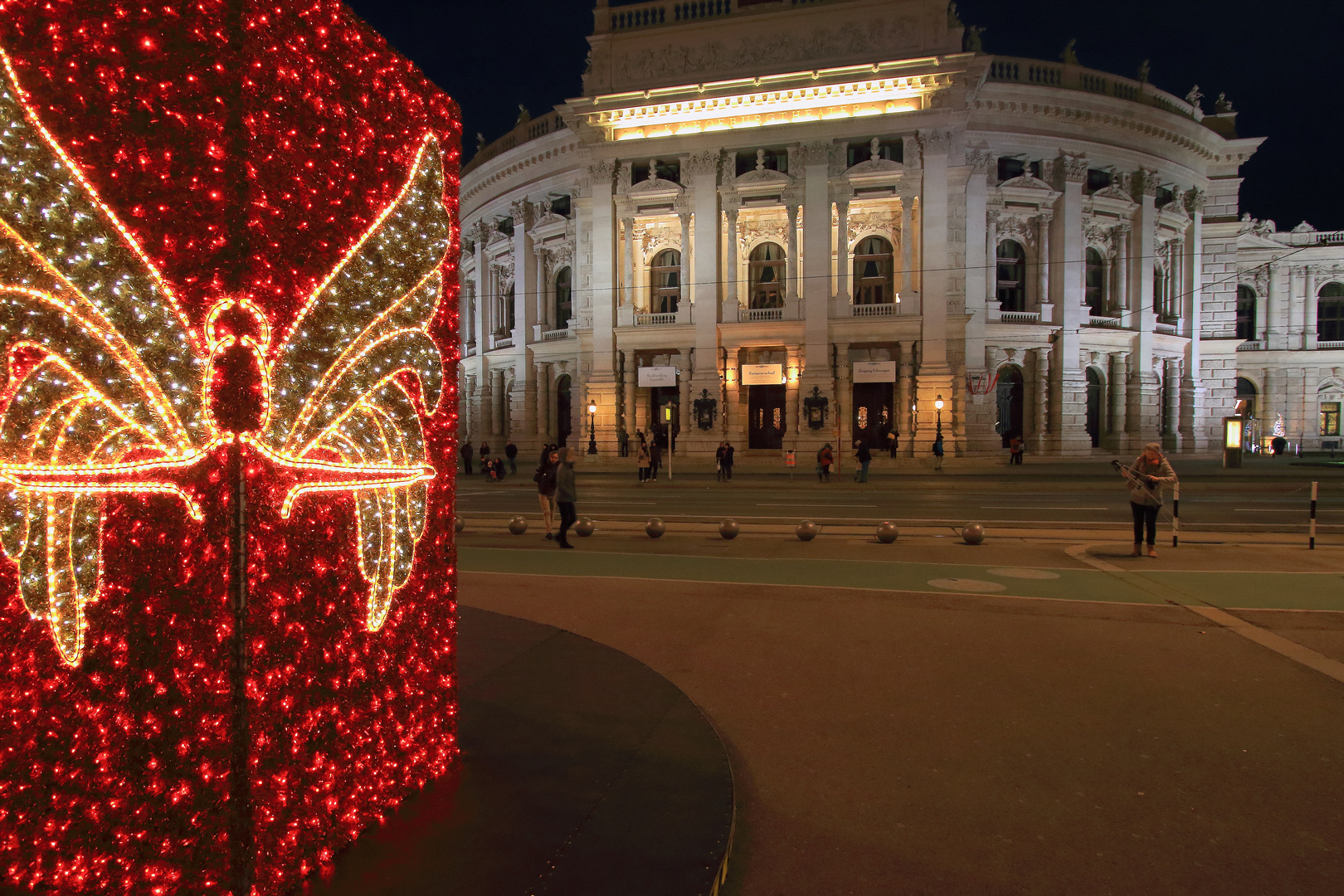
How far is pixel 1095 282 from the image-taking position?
1560 inches

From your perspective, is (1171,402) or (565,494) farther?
(1171,402)

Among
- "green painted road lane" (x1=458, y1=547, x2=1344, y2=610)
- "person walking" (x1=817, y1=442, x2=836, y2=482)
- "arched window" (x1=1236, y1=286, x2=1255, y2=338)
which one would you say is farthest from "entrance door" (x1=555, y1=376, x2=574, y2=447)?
"arched window" (x1=1236, y1=286, x2=1255, y2=338)

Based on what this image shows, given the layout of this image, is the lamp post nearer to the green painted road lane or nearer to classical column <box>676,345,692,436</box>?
classical column <box>676,345,692,436</box>

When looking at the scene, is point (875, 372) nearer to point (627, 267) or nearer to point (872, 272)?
point (872, 272)

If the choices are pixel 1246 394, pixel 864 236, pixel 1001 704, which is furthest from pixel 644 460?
pixel 1246 394

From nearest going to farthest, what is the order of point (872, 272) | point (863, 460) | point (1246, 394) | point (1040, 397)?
point (863, 460)
point (872, 272)
point (1040, 397)
point (1246, 394)

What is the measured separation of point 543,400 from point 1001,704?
133ft

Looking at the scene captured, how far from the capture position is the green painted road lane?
797cm

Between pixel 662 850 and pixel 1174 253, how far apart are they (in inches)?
2018

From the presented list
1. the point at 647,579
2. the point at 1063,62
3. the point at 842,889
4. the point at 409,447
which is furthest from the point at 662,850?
the point at 1063,62

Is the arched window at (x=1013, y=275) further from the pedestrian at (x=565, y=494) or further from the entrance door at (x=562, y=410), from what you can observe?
the pedestrian at (x=565, y=494)

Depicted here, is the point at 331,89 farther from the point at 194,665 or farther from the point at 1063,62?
the point at 1063,62

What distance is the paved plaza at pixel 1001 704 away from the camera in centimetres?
320

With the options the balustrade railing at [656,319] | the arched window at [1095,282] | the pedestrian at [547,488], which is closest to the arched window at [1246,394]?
the arched window at [1095,282]
